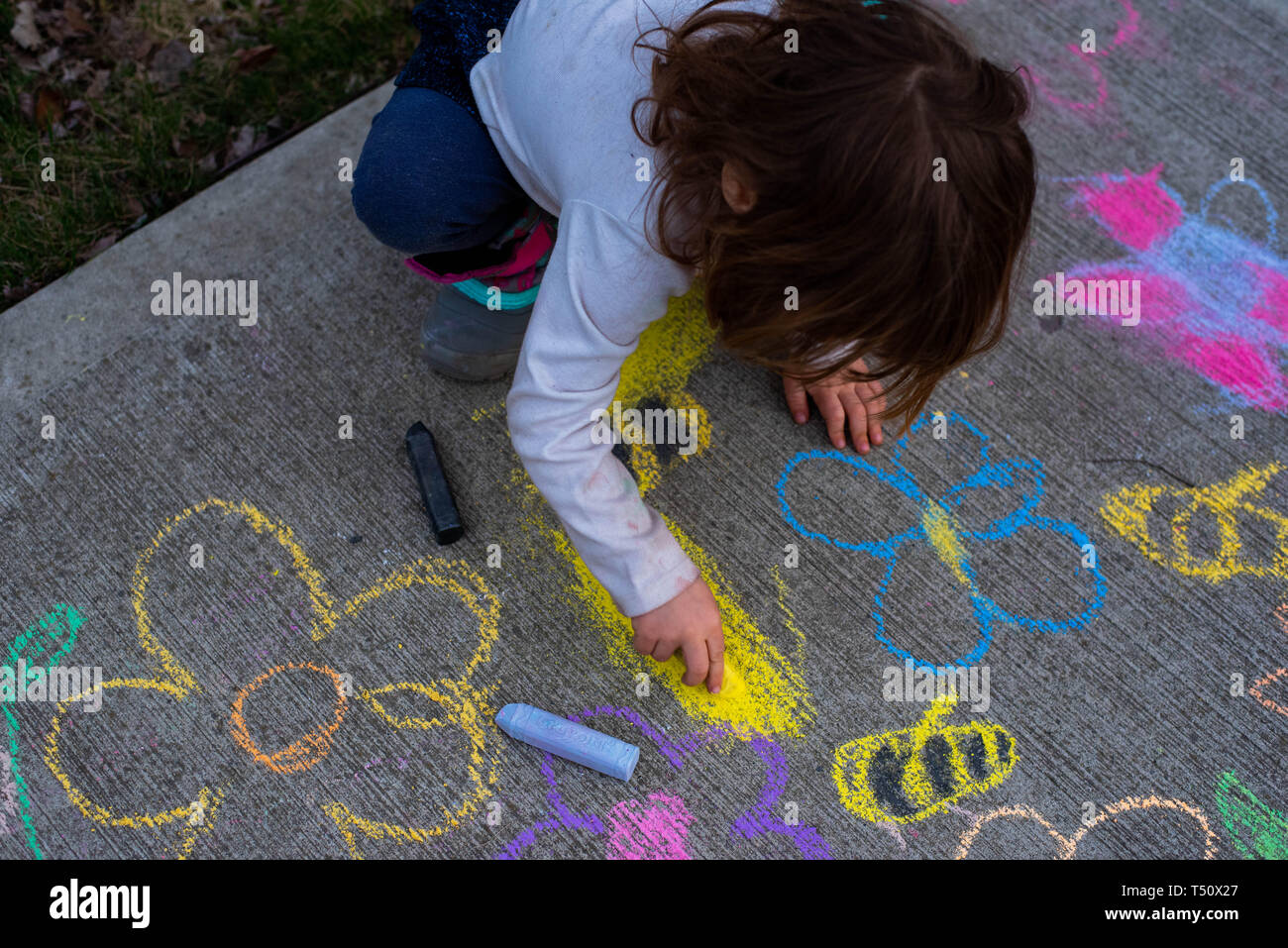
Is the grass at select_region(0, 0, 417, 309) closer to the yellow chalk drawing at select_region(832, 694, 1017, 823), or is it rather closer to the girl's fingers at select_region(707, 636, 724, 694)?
the girl's fingers at select_region(707, 636, 724, 694)

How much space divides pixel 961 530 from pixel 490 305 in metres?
0.87

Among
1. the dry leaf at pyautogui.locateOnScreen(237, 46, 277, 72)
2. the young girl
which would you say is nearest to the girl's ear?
the young girl

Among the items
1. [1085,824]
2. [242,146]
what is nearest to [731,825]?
[1085,824]

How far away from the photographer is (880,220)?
3.27 feet

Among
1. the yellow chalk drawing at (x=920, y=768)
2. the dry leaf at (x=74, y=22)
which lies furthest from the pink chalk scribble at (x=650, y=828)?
the dry leaf at (x=74, y=22)

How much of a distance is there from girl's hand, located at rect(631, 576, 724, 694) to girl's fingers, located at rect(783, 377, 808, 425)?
385 millimetres

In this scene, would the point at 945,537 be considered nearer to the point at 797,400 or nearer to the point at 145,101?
the point at 797,400

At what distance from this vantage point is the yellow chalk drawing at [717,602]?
58.6 inches

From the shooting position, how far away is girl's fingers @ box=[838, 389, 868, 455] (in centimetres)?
162

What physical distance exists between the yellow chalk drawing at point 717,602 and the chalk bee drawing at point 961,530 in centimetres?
16

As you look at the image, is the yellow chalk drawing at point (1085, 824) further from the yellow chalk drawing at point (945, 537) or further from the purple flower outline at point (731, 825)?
the yellow chalk drawing at point (945, 537)

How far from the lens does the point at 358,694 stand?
1.49m

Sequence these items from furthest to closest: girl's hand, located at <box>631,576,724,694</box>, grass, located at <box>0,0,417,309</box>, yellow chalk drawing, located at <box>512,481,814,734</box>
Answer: grass, located at <box>0,0,417,309</box> → yellow chalk drawing, located at <box>512,481,814,734</box> → girl's hand, located at <box>631,576,724,694</box>

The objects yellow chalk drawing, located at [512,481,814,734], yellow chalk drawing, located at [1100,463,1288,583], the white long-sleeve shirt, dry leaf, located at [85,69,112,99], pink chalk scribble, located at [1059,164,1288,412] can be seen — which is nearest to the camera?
the white long-sleeve shirt
